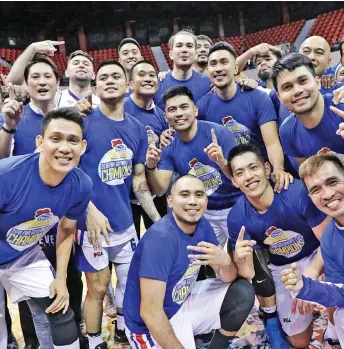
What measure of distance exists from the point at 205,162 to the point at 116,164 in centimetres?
75

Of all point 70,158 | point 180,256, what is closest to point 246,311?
point 180,256

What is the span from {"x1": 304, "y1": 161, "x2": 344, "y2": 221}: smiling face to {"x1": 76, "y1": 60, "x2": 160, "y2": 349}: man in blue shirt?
4.27 feet

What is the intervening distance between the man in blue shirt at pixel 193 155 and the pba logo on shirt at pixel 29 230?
3.06ft

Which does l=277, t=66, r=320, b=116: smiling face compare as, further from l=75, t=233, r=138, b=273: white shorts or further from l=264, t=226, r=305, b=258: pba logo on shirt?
l=75, t=233, r=138, b=273: white shorts

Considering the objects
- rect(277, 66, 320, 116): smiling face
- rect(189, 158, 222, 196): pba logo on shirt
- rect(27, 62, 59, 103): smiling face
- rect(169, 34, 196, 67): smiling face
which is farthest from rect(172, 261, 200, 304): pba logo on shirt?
rect(169, 34, 196, 67): smiling face

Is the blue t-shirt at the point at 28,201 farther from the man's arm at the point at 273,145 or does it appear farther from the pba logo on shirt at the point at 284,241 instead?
the man's arm at the point at 273,145

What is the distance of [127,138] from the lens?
3035 mm

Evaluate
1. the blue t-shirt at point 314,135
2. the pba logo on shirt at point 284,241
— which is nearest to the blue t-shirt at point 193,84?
the blue t-shirt at point 314,135

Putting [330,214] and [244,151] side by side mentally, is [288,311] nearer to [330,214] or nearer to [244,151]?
[330,214]

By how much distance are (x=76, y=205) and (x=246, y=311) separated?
4.02ft

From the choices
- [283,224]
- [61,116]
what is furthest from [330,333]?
[61,116]

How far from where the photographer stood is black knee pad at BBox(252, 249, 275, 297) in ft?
9.53

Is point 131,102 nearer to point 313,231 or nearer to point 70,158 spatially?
point 70,158

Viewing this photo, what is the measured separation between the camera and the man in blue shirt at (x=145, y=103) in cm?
361
